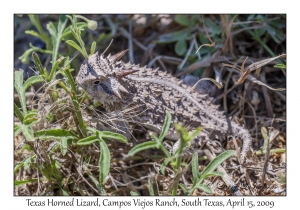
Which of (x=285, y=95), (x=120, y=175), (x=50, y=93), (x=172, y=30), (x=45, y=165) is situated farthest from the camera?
(x=172, y=30)

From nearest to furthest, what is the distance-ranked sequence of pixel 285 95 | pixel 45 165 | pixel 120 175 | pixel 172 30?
1. pixel 45 165
2. pixel 120 175
3. pixel 285 95
4. pixel 172 30

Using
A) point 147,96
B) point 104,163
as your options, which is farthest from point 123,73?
point 104,163

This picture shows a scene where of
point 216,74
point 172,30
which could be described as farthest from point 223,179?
point 172,30

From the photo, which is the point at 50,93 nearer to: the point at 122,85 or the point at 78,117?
the point at 78,117

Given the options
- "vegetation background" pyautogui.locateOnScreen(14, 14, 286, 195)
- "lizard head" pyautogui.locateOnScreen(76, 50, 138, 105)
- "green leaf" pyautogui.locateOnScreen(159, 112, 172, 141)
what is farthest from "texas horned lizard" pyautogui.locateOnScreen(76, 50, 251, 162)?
"green leaf" pyautogui.locateOnScreen(159, 112, 172, 141)

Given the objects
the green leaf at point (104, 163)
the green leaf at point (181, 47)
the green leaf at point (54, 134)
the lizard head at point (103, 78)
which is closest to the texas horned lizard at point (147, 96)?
the lizard head at point (103, 78)

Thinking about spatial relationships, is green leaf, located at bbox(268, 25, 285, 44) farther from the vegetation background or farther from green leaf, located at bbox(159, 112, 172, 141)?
green leaf, located at bbox(159, 112, 172, 141)

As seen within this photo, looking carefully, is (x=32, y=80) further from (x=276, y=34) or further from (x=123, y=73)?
(x=276, y=34)

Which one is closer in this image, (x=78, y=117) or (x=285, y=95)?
(x=78, y=117)
